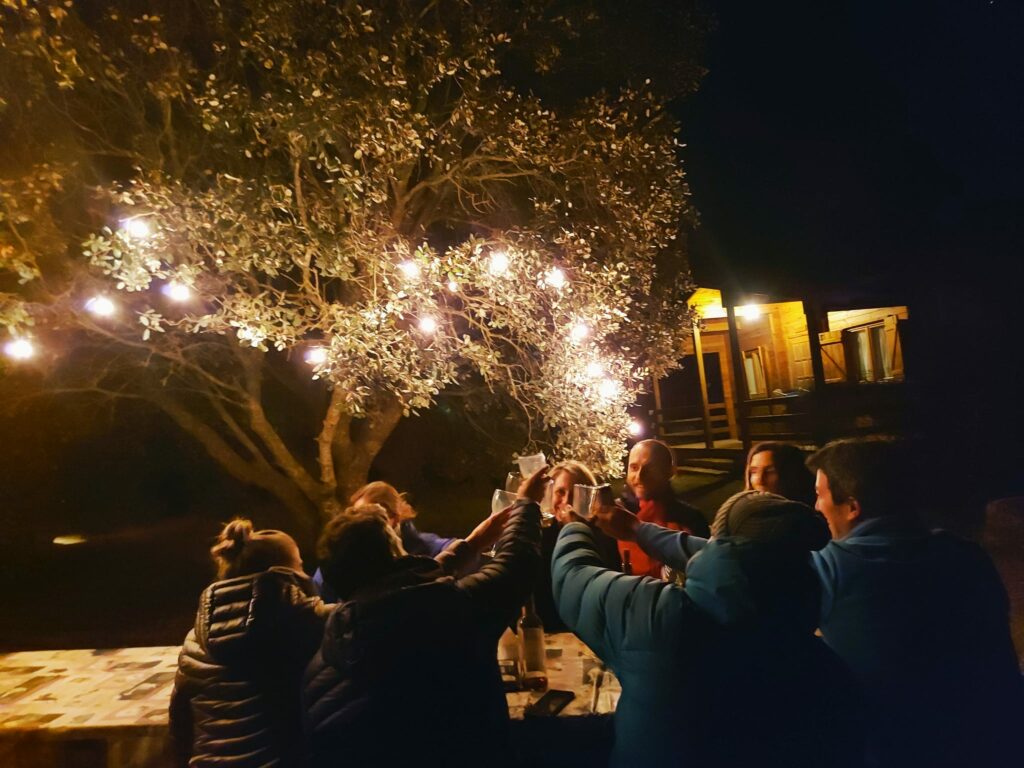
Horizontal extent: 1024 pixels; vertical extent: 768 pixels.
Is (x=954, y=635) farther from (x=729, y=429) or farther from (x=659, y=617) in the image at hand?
(x=729, y=429)

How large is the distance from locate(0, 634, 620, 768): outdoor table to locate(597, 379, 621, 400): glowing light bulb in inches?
94.5

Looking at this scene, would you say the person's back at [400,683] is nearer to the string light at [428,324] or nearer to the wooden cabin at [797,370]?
the string light at [428,324]

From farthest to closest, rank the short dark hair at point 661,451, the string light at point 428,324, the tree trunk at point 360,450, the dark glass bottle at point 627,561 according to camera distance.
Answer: the tree trunk at point 360,450 → the string light at point 428,324 → the short dark hair at point 661,451 → the dark glass bottle at point 627,561

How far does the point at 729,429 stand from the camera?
15203 mm

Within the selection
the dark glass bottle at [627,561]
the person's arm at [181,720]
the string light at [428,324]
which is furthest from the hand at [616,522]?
the string light at [428,324]

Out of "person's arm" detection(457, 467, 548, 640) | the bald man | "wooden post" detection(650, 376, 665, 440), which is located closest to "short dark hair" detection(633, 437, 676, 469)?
the bald man

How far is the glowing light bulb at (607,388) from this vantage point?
574 centimetres

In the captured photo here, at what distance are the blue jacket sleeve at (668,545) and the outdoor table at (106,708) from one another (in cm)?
79

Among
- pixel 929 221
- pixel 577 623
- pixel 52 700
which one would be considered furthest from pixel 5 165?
pixel 929 221

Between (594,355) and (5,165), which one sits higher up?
(5,165)

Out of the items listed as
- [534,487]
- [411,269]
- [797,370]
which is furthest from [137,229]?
[797,370]

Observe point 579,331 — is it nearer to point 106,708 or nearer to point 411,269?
point 411,269

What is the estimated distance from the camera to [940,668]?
2.12 metres

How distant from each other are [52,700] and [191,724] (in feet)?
4.91
